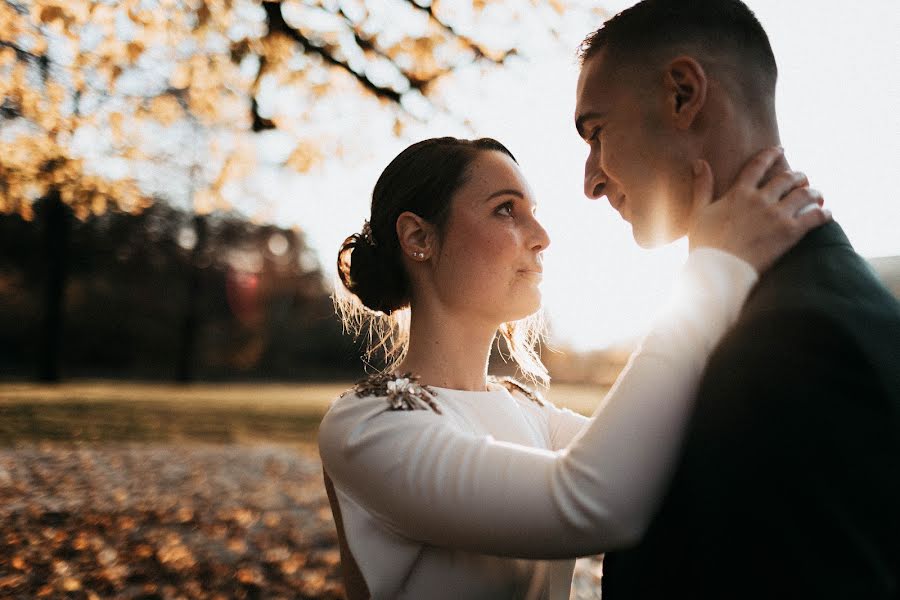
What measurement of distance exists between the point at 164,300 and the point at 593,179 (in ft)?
148

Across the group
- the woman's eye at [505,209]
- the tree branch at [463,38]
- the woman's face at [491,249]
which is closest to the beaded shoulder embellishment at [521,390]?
the woman's face at [491,249]

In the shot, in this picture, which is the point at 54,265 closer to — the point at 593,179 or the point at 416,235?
the point at 416,235

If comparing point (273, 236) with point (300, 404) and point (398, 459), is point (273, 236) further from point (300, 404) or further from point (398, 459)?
point (398, 459)

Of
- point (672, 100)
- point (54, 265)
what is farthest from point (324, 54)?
point (54, 265)

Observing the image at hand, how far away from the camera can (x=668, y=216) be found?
1.89m

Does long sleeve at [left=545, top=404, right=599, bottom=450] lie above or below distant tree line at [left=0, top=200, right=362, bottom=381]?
above

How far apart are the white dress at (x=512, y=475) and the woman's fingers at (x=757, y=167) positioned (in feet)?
0.65

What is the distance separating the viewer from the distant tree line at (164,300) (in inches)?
1099

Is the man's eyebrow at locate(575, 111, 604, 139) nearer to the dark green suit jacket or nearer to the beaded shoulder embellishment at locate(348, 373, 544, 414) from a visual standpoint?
the dark green suit jacket

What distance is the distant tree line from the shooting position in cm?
2792

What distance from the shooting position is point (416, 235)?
245 cm

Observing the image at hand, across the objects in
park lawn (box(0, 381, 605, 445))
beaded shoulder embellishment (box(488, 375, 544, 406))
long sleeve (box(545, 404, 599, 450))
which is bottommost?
park lawn (box(0, 381, 605, 445))

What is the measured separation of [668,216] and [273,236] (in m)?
44.1

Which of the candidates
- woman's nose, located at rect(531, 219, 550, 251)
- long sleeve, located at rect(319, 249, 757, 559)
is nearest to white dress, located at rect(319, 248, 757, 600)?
long sleeve, located at rect(319, 249, 757, 559)
